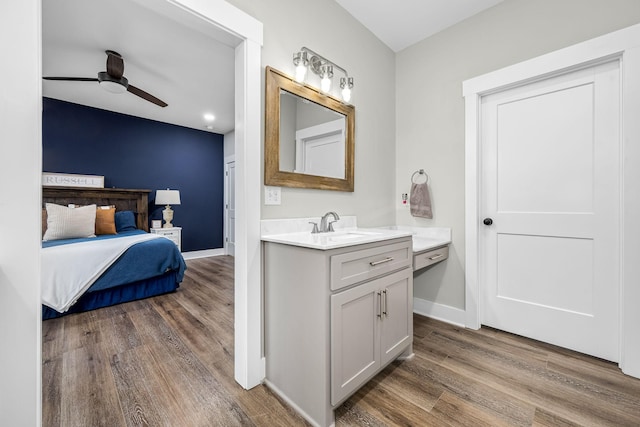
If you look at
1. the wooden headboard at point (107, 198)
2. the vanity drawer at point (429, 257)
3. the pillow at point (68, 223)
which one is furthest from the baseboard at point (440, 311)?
the wooden headboard at point (107, 198)

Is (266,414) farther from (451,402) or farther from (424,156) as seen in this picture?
(424,156)

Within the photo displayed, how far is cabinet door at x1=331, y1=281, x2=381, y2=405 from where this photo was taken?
4.22ft

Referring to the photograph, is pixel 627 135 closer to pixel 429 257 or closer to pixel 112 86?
pixel 429 257

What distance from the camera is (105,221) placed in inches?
152

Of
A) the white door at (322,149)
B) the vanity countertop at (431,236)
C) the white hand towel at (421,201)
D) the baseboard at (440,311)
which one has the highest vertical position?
the white door at (322,149)

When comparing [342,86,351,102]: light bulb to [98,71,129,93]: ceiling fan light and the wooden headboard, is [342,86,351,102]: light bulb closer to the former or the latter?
[98,71,129,93]: ceiling fan light

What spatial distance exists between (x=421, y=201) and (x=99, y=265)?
3.28 metres

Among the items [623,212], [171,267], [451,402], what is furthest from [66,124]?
[623,212]

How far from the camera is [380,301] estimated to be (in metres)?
1.54

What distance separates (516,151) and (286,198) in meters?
1.87

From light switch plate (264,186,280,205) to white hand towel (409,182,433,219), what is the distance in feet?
4.74

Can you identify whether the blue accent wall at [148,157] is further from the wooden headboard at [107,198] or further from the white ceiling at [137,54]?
the white ceiling at [137,54]

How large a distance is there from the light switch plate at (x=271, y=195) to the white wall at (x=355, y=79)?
3cm

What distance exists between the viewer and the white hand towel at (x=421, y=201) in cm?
250
